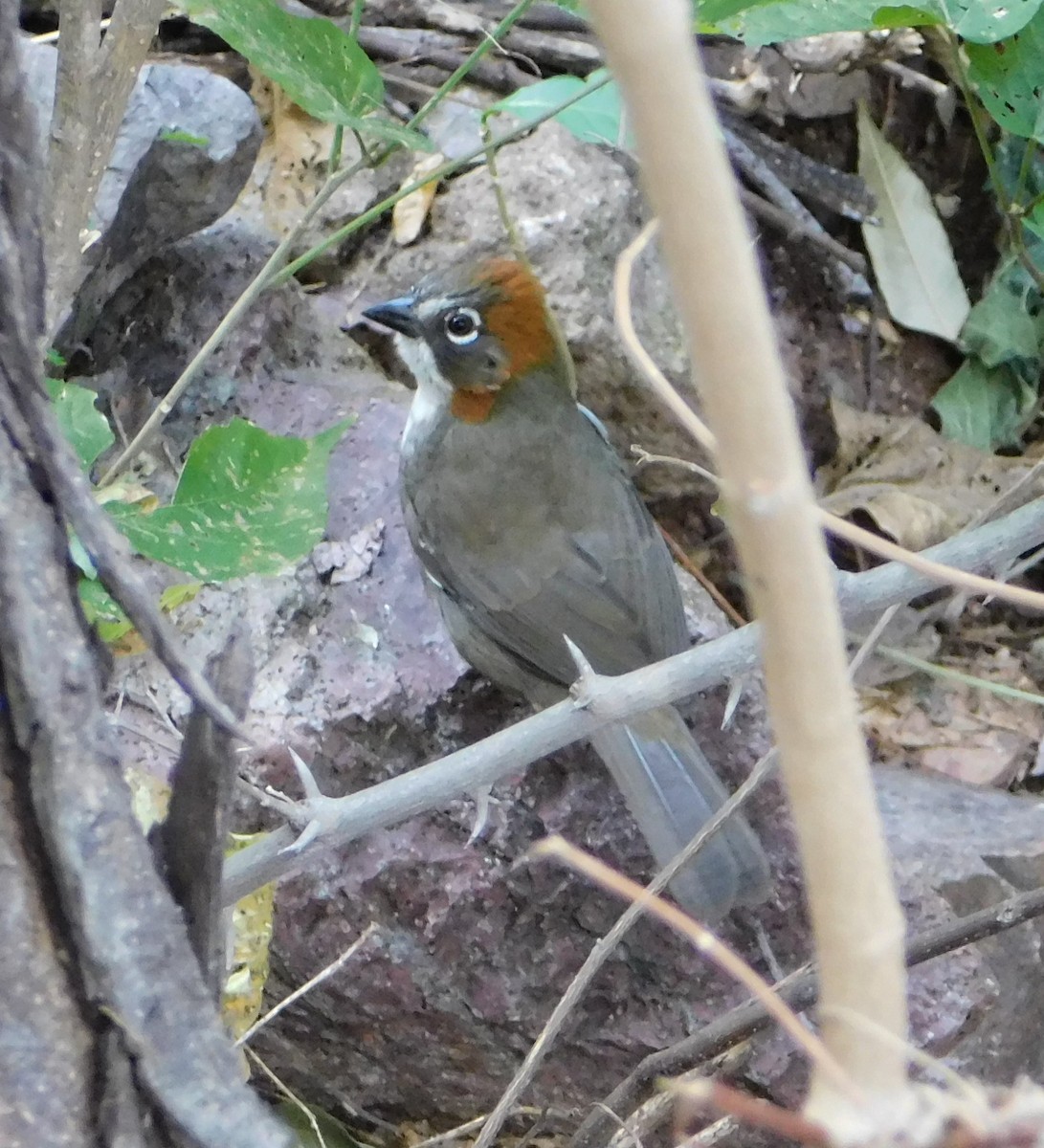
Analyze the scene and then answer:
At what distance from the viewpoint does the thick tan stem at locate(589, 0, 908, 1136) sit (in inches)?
17.1

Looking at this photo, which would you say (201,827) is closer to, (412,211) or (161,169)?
(161,169)

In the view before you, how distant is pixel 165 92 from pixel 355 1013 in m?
2.13

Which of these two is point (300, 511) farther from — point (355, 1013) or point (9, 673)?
point (355, 1013)

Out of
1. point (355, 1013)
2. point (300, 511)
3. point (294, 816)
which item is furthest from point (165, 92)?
point (355, 1013)

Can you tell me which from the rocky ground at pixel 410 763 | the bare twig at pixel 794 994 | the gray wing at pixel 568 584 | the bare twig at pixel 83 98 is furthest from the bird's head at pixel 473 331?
the bare twig at pixel 794 994

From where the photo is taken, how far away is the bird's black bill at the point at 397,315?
2.84 m

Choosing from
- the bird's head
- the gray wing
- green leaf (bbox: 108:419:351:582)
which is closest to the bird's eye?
the bird's head

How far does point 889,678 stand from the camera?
10.3 feet

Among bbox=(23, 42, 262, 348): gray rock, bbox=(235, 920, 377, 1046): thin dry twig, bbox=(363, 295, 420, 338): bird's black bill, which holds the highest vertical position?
bbox=(23, 42, 262, 348): gray rock

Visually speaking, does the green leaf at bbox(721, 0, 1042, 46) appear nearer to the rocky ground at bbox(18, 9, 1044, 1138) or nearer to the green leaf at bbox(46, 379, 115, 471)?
the rocky ground at bbox(18, 9, 1044, 1138)

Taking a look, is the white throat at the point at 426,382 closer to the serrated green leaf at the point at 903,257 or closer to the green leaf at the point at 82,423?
the green leaf at the point at 82,423

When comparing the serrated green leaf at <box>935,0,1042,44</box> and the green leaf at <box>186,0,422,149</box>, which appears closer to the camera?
the green leaf at <box>186,0,422,149</box>

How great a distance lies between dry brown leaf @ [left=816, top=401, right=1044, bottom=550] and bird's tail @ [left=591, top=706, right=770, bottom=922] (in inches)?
44.8

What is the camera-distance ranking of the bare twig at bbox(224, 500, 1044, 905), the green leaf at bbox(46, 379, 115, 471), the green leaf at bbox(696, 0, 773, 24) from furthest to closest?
the green leaf at bbox(696, 0, 773, 24) → the green leaf at bbox(46, 379, 115, 471) → the bare twig at bbox(224, 500, 1044, 905)
